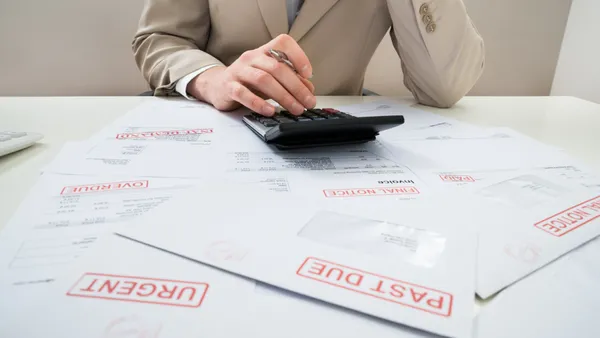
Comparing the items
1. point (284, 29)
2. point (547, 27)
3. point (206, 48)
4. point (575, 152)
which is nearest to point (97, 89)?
point (206, 48)

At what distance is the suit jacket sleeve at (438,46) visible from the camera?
59 cm

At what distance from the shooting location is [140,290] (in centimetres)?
19

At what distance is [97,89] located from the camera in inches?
50.5

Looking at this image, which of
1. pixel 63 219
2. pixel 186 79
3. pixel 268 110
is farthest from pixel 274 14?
pixel 63 219

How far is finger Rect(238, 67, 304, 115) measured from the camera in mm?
473

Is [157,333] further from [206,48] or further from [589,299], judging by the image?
[206,48]

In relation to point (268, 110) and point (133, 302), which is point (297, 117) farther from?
point (133, 302)

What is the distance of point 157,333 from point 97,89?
134 cm

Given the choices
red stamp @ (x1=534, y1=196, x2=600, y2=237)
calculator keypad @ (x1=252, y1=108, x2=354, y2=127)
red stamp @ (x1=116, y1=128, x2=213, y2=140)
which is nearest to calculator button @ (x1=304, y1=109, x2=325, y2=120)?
calculator keypad @ (x1=252, y1=108, x2=354, y2=127)

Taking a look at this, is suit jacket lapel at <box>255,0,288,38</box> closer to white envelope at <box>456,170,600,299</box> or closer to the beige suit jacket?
the beige suit jacket

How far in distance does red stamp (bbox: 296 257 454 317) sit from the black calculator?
18 centimetres

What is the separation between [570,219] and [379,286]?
0.56ft

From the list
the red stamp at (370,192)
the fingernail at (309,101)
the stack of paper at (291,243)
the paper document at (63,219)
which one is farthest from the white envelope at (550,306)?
the fingernail at (309,101)

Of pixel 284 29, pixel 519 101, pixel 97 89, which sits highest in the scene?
pixel 284 29
